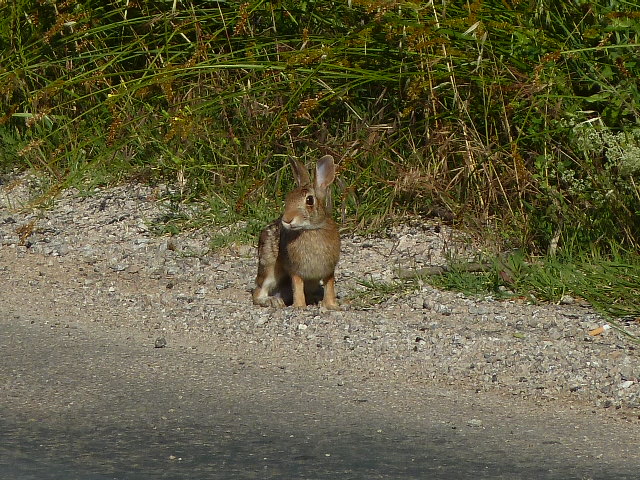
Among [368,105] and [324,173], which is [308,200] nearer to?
[324,173]

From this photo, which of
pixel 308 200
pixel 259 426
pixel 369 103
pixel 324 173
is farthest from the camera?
pixel 369 103

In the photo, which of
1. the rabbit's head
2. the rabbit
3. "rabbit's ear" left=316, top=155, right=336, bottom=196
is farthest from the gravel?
"rabbit's ear" left=316, top=155, right=336, bottom=196

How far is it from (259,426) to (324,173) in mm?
2530

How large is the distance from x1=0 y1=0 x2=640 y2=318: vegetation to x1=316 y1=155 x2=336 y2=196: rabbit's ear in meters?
0.57

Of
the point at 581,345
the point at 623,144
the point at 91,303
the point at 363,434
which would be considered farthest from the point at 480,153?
the point at 363,434

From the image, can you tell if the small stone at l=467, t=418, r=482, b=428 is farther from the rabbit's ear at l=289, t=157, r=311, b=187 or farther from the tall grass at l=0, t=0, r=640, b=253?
the rabbit's ear at l=289, t=157, r=311, b=187

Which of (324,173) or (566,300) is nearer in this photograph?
(566,300)

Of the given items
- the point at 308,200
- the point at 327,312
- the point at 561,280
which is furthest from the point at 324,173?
the point at 561,280

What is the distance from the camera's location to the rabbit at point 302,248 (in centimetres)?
675

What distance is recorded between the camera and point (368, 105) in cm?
821

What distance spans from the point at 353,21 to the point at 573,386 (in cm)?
371

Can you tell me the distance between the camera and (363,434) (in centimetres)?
464

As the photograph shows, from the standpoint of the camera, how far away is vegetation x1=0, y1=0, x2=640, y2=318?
6977 millimetres

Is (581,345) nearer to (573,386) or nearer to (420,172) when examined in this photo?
(573,386)
